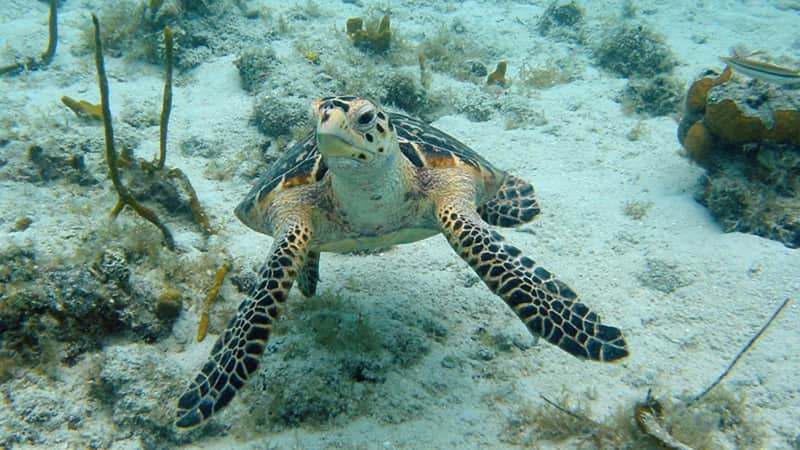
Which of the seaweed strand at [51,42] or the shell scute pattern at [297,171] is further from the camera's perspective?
the seaweed strand at [51,42]

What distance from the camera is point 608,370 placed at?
3.43 meters

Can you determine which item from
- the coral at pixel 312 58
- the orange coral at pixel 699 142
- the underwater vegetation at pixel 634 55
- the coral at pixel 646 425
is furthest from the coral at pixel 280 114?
the underwater vegetation at pixel 634 55

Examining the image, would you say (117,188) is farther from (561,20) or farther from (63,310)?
(561,20)

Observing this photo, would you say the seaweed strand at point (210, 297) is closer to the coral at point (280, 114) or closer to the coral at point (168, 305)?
the coral at point (168, 305)

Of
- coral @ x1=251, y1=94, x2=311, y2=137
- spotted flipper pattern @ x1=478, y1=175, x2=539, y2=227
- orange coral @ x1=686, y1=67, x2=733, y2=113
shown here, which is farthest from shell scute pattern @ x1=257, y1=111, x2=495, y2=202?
orange coral @ x1=686, y1=67, x2=733, y2=113

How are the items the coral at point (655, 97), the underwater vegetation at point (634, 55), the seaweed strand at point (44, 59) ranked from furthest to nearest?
the underwater vegetation at point (634, 55) → the seaweed strand at point (44, 59) → the coral at point (655, 97)

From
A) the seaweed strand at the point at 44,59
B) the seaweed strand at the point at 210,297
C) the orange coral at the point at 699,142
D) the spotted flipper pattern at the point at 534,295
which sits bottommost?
the seaweed strand at the point at 44,59

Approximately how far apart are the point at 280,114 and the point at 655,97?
6.36 m

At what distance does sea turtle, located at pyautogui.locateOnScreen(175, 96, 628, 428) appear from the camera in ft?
8.27

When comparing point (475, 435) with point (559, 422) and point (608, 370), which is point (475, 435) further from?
point (608, 370)

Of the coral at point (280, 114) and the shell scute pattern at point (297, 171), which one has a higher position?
the shell scute pattern at point (297, 171)

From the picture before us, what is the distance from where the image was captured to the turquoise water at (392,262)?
2.84 m

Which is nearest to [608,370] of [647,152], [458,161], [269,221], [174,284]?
[458,161]

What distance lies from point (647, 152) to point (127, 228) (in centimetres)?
685
